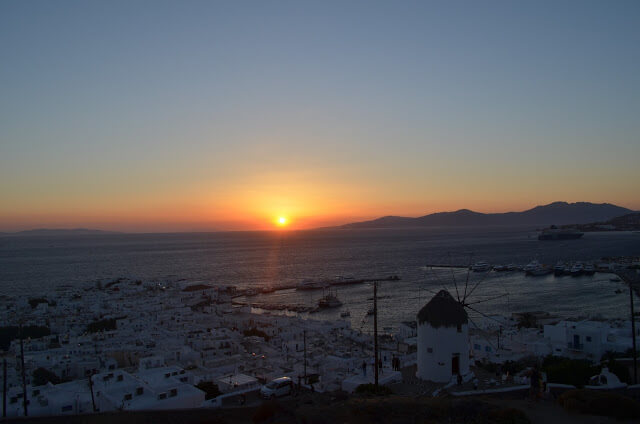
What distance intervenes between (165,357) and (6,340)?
12.8 metres

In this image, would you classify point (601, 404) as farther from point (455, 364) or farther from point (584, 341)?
point (584, 341)

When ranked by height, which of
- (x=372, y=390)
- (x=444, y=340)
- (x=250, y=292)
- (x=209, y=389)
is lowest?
(x=250, y=292)

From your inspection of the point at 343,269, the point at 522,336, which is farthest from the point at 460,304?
the point at 343,269

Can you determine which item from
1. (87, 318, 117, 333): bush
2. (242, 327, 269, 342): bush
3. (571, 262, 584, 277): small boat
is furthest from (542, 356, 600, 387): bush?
(571, 262, 584, 277): small boat

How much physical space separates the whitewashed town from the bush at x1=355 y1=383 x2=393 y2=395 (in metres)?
0.49

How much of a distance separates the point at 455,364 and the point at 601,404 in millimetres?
4494

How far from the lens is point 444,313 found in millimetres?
13297

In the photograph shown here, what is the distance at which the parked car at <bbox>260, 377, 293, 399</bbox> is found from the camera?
1323 cm

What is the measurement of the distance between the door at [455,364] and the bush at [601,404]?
373 cm

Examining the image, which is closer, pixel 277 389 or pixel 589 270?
pixel 277 389

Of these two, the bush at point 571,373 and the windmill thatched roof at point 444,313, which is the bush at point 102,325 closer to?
the windmill thatched roof at point 444,313

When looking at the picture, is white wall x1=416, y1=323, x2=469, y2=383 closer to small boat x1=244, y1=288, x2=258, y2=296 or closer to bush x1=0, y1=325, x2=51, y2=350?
bush x1=0, y1=325, x2=51, y2=350

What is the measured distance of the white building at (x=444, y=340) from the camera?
1325 cm

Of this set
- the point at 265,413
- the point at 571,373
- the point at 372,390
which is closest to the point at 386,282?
the point at 571,373
